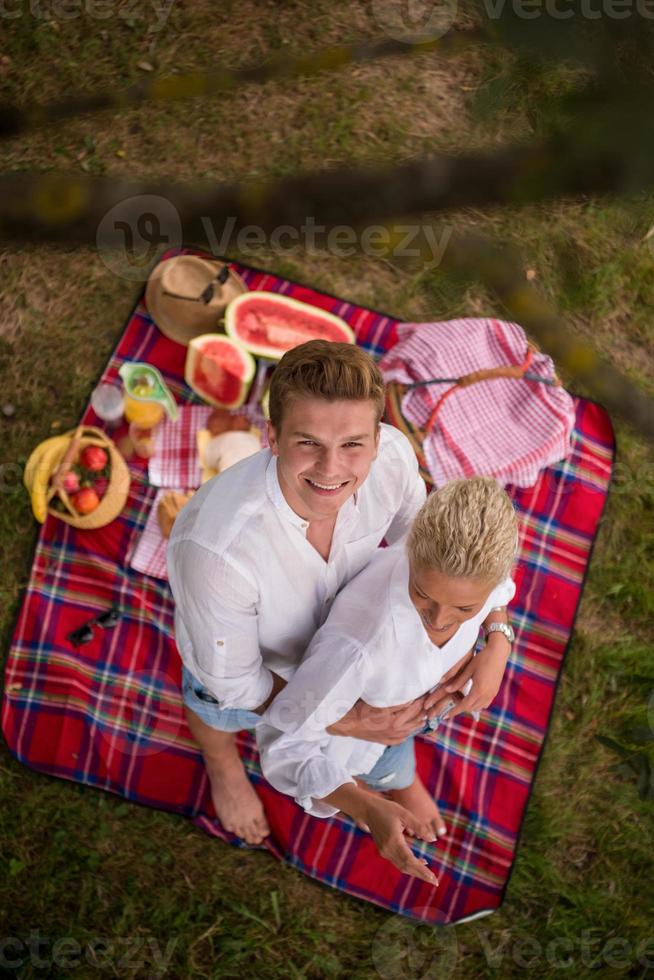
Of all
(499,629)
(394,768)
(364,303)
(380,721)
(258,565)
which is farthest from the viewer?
(364,303)

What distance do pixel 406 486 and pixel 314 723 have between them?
0.79 meters

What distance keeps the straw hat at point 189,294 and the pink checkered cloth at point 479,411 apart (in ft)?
2.73

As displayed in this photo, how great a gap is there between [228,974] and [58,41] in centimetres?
480

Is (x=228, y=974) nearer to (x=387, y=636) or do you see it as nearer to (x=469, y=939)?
(x=469, y=939)

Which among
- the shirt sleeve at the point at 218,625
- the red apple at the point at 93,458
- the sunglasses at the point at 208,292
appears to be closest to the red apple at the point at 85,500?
the red apple at the point at 93,458

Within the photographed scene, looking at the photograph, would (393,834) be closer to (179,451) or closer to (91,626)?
(91,626)

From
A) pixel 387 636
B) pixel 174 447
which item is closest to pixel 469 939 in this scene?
pixel 387 636

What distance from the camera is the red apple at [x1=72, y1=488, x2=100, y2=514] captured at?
349 cm

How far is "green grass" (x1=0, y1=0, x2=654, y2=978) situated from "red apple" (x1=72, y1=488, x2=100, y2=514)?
36cm

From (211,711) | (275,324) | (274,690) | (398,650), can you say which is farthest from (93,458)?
(398,650)

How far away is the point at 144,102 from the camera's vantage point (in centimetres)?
452

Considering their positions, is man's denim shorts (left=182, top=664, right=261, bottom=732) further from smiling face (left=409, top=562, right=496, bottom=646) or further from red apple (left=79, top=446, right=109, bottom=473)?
red apple (left=79, top=446, right=109, bottom=473)

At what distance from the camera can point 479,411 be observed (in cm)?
372

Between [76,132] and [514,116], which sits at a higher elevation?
[514,116]
